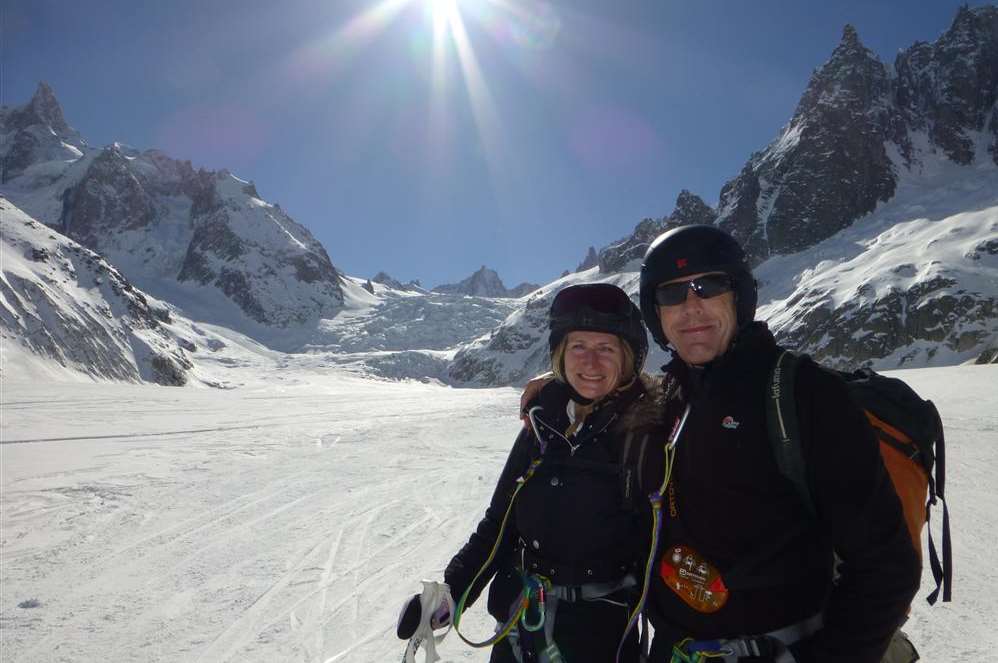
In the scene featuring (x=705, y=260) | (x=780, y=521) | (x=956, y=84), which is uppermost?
(x=956, y=84)

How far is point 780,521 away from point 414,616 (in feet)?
7.27

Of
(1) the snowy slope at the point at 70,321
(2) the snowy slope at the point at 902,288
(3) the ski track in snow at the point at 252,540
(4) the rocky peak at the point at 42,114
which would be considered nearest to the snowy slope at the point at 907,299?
(2) the snowy slope at the point at 902,288

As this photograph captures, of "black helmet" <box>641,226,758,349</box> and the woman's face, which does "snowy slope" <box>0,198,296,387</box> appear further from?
"black helmet" <box>641,226,758,349</box>

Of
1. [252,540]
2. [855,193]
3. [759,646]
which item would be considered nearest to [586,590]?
[759,646]

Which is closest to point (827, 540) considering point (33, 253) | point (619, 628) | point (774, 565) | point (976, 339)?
point (774, 565)

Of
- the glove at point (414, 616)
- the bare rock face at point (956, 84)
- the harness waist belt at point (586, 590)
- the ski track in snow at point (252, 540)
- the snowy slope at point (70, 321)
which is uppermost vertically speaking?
the bare rock face at point (956, 84)

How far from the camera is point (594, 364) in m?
3.29

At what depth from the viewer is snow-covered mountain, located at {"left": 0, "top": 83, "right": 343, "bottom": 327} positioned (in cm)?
14975

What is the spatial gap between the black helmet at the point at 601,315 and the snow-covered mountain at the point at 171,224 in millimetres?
154176

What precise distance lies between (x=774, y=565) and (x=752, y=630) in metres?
0.34

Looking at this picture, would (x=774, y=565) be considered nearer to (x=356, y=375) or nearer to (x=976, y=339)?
(x=976, y=339)

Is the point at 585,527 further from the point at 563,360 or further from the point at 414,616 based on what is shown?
the point at 414,616

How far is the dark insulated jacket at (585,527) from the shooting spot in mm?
2869

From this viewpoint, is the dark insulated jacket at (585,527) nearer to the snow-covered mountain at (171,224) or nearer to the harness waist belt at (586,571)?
the harness waist belt at (586,571)
